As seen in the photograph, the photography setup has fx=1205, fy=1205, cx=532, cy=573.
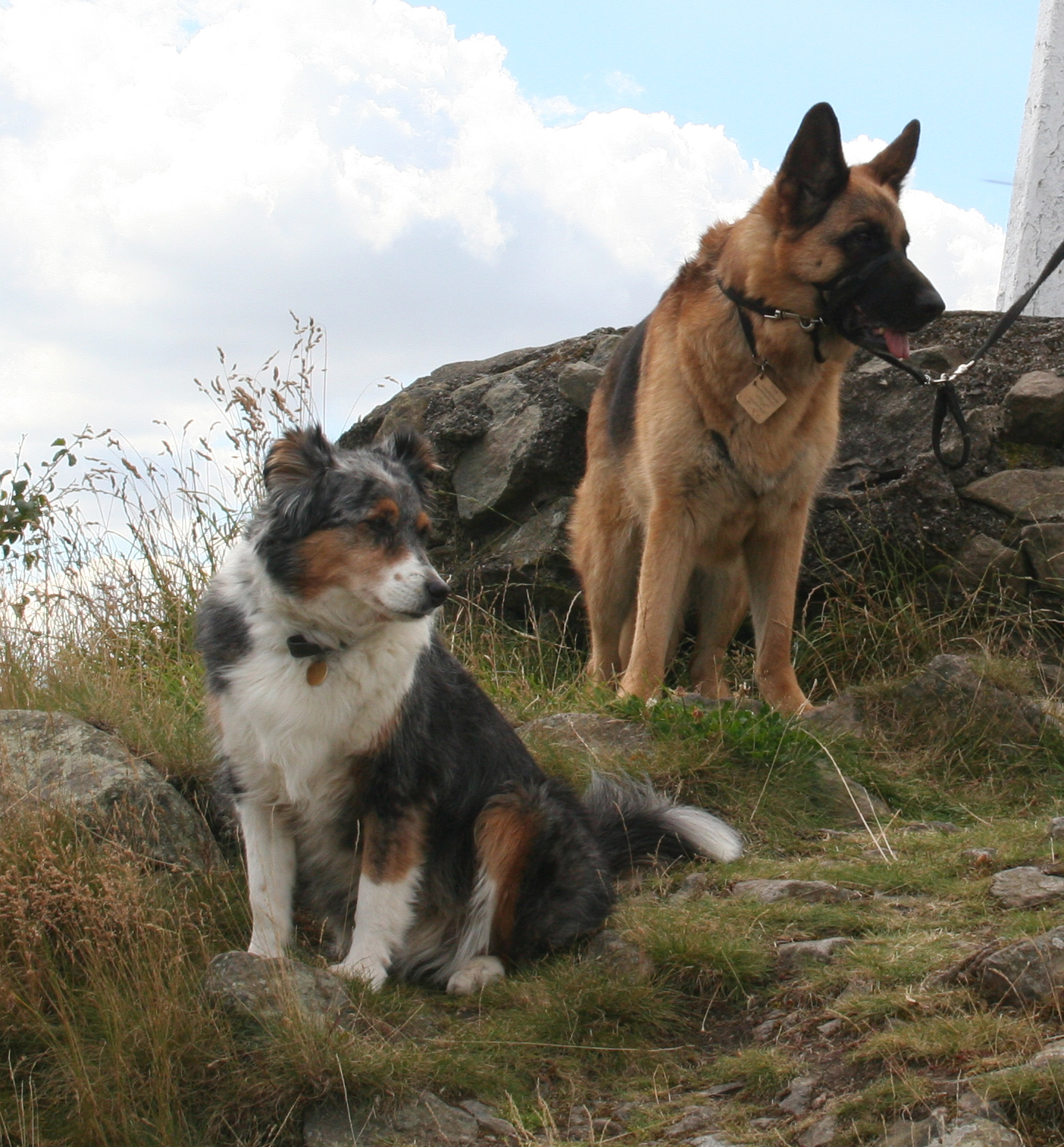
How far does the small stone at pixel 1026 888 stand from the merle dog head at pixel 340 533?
178cm

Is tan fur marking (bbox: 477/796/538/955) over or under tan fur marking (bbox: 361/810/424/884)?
under

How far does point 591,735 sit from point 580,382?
9.70ft

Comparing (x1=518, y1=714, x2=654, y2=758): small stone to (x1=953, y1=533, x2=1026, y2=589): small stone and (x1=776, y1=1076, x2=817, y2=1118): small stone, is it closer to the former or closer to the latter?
(x1=776, y1=1076, x2=817, y2=1118): small stone

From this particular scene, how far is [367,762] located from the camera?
340 cm

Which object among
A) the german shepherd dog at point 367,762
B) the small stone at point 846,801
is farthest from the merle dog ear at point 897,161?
the german shepherd dog at point 367,762

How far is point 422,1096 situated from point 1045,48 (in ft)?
25.8

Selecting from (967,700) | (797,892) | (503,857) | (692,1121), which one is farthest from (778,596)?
(692,1121)

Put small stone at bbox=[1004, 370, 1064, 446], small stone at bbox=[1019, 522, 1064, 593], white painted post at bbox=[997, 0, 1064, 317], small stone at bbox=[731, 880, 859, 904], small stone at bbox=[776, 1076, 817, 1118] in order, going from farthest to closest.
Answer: white painted post at bbox=[997, 0, 1064, 317] → small stone at bbox=[1004, 370, 1064, 446] → small stone at bbox=[1019, 522, 1064, 593] → small stone at bbox=[731, 880, 859, 904] → small stone at bbox=[776, 1076, 817, 1118]

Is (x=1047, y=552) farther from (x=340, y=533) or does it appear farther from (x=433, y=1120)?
(x=433, y=1120)

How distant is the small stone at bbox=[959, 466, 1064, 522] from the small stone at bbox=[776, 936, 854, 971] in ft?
12.5

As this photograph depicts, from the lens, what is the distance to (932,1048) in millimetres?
2480

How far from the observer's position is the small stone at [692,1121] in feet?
8.34

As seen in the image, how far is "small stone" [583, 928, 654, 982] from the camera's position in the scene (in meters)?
3.23

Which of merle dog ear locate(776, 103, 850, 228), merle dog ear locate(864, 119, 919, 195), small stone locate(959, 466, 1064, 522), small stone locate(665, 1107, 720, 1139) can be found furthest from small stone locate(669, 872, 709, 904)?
small stone locate(959, 466, 1064, 522)
